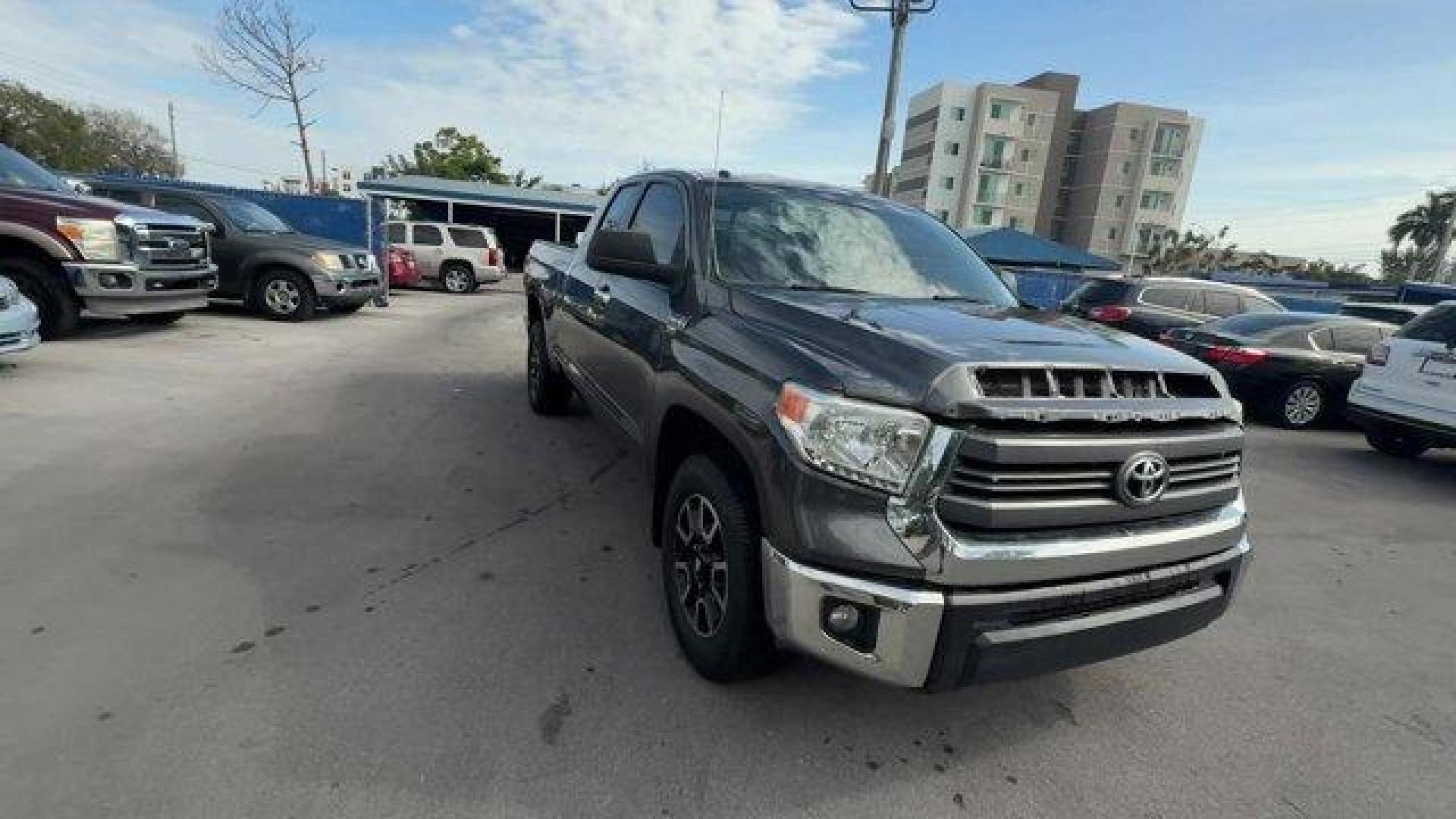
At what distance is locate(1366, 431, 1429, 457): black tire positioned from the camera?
7.38 meters

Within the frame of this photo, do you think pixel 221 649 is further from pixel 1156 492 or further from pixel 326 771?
pixel 1156 492

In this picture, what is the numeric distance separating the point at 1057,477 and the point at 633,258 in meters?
1.86

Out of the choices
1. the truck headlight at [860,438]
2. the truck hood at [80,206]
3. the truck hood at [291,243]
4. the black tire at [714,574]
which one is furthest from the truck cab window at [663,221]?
the truck hood at [291,243]

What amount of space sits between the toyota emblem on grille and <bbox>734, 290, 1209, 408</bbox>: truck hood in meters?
0.29

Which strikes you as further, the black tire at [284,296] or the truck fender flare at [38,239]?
the black tire at [284,296]

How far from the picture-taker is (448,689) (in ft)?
8.30

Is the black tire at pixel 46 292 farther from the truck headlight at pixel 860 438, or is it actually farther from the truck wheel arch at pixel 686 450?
the truck headlight at pixel 860 438

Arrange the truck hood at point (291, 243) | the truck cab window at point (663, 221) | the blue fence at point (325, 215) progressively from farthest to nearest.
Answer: the blue fence at point (325, 215) < the truck hood at point (291, 243) < the truck cab window at point (663, 221)

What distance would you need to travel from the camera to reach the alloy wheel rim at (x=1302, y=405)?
8727mm

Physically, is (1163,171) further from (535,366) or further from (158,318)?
(158,318)

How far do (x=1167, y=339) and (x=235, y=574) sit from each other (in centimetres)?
1018

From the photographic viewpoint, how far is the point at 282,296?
1061cm

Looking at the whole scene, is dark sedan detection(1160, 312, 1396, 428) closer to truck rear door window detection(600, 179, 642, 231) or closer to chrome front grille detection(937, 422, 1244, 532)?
truck rear door window detection(600, 179, 642, 231)

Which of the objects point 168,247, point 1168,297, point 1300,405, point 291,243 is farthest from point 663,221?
point 1168,297
